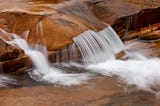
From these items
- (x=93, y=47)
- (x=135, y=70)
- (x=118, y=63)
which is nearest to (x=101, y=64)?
(x=118, y=63)

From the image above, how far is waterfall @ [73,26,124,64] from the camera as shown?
782 cm

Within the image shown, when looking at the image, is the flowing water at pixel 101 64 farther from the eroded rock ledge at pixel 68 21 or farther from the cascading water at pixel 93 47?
the eroded rock ledge at pixel 68 21

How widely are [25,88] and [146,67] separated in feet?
8.65

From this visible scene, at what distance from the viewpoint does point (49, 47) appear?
746cm

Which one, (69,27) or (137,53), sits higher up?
(69,27)

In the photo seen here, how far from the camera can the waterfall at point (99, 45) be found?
782cm

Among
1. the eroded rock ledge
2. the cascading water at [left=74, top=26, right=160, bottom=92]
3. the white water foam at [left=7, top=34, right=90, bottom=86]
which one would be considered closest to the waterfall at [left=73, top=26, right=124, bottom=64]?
the cascading water at [left=74, top=26, right=160, bottom=92]

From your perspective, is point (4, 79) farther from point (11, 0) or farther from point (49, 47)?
point (11, 0)

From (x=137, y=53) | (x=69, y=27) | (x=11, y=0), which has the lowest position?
(x=137, y=53)

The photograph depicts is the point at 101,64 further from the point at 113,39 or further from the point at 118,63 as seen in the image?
the point at 113,39

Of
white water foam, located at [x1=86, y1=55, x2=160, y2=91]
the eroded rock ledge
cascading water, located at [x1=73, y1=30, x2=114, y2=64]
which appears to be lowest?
white water foam, located at [x1=86, y1=55, x2=160, y2=91]

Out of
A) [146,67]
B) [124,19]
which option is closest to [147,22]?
[124,19]

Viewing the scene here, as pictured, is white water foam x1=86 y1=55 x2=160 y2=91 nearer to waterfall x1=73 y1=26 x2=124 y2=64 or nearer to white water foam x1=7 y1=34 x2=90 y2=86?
waterfall x1=73 y1=26 x2=124 y2=64

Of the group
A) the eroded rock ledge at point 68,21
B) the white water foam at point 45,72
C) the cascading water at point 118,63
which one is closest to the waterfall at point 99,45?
the cascading water at point 118,63
